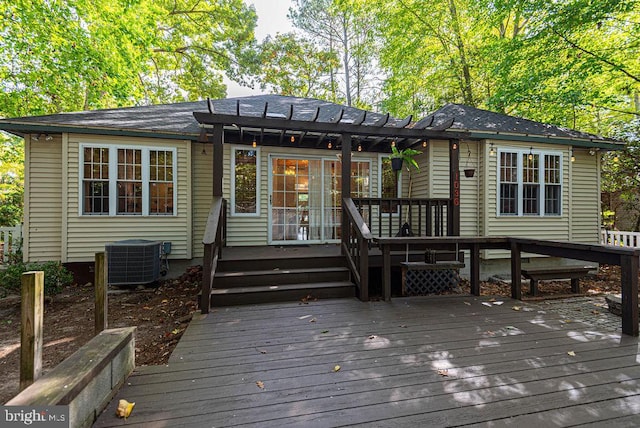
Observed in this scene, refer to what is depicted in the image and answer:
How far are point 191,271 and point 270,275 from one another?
2.56 metres

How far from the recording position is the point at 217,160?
13.4 ft

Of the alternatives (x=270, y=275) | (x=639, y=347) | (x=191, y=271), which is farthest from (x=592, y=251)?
(x=191, y=271)

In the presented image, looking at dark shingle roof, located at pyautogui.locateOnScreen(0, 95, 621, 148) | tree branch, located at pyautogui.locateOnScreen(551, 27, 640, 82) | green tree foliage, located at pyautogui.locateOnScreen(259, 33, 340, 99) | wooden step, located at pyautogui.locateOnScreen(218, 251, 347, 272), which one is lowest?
wooden step, located at pyautogui.locateOnScreen(218, 251, 347, 272)

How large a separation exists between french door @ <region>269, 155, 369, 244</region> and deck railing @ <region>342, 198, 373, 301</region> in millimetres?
1854

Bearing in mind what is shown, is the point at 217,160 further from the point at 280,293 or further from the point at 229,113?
the point at 229,113

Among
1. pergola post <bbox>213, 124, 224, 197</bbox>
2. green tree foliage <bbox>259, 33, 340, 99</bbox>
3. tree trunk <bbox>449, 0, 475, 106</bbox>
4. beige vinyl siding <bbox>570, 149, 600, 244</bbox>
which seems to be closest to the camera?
pergola post <bbox>213, 124, 224, 197</bbox>

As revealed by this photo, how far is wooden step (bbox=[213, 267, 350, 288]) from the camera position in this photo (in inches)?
157

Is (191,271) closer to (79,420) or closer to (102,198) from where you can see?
(102,198)

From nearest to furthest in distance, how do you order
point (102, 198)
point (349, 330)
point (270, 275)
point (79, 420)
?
point (79, 420) → point (349, 330) → point (270, 275) → point (102, 198)

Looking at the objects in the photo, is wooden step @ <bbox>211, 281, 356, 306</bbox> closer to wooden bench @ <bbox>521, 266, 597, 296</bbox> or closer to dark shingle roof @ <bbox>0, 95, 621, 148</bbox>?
dark shingle roof @ <bbox>0, 95, 621, 148</bbox>

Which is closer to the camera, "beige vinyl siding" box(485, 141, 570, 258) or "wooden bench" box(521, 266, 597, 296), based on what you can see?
"wooden bench" box(521, 266, 597, 296)

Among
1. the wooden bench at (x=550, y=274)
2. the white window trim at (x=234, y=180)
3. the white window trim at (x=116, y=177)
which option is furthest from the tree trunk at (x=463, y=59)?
the white window trim at (x=116, y=177)

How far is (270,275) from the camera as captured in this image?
163 inches

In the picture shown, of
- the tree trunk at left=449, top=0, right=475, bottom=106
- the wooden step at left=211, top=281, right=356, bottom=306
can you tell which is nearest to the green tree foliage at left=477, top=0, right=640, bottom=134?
the tree trunk at left=449, top=0, right=475, bottom=106
